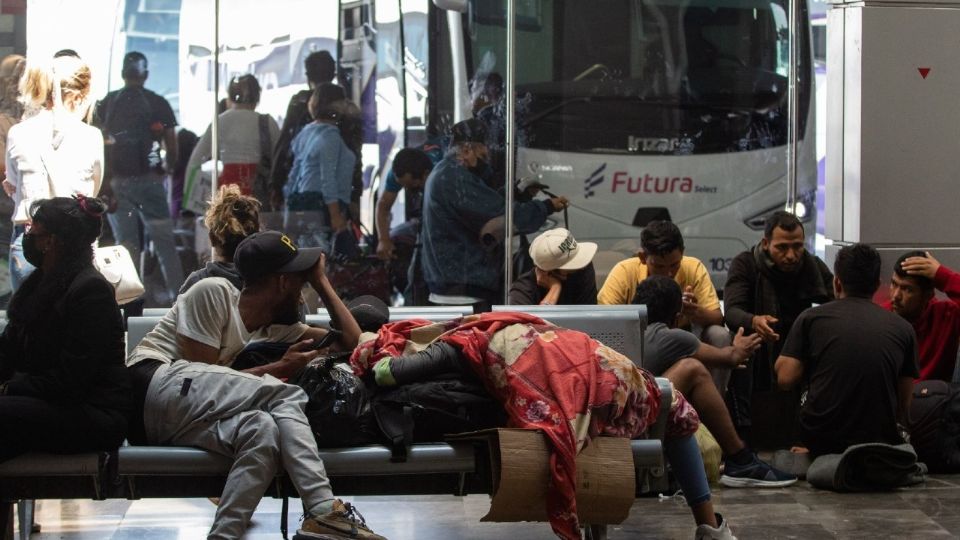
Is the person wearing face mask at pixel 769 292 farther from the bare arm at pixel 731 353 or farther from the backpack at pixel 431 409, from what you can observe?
the backpack at pixel 431 409

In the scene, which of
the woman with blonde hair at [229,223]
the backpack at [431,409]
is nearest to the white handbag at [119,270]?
the woman with blonde hair at [229,223]

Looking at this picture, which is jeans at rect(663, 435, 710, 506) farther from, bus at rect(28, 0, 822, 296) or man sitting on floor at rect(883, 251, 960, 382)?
bus at rect(28, 0, 822, 296)

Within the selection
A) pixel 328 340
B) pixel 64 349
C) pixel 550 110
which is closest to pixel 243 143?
pixel 550 110

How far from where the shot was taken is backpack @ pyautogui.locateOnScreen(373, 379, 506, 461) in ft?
17.9

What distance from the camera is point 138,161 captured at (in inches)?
341

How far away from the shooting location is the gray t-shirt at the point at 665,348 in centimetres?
705

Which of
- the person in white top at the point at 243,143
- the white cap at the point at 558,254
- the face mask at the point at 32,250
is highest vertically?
the person in white top at the point at 243,143

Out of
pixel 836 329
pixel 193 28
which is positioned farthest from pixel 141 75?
Result: pixel 836 329

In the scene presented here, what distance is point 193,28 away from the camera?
8.63m

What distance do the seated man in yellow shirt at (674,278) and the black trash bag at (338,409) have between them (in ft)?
9.21

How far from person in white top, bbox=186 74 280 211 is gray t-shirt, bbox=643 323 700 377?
277 centimetres

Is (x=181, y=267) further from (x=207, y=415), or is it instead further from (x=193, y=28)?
(x=207, y=415)

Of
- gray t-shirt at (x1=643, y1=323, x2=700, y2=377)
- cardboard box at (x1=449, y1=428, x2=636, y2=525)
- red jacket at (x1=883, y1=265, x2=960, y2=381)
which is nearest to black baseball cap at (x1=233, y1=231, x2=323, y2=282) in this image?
cardboard box at (x1=449, y1=428, x2=636, y2=525)

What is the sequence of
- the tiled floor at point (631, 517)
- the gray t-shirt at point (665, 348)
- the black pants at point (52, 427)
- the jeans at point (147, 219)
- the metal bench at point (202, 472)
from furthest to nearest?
the jeans at point (147, 219)
the gray t-shirt at point (665, 348)
the tiled floor at point (631, 517)
the metal bench at point (202, 472)
the black pants at point (52, 427)
